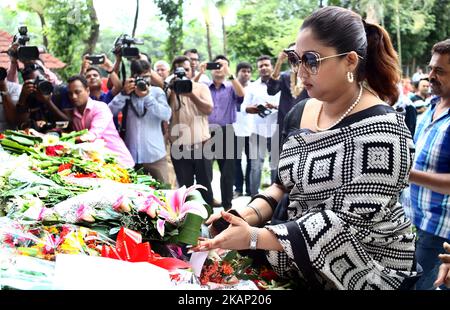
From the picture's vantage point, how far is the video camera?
144 inches

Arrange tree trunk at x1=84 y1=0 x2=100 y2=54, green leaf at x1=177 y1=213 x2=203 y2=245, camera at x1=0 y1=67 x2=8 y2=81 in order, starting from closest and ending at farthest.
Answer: green leaf at x1=177 y1=213 x2=203 y2=245, camera at x1=0 y1=67 x2=8 y2=81, tree trunk at x1=84 y1=0 x2=100 y2=54

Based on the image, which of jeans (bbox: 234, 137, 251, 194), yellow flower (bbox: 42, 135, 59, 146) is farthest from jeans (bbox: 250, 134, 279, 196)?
yellow flower (bbox: 42, 135, 59, 146)

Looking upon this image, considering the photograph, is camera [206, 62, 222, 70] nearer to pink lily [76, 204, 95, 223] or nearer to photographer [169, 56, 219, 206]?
photographer [169, 56, 219, 206]

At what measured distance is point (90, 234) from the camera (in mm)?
1516

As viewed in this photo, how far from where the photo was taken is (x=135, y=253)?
142 centimetres

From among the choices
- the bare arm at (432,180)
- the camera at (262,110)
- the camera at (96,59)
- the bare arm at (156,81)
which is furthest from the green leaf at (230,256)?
the camera at (262,110)

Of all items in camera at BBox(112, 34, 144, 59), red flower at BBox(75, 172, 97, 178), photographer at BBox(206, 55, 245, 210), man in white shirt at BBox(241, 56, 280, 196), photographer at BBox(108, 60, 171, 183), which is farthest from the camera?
man in white shirt at BBox(241, 56, 280, 196)

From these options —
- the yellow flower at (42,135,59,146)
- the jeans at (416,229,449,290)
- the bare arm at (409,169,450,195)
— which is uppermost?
the bare arm at (409,169,450,195)

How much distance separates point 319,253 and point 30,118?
10.4 feet

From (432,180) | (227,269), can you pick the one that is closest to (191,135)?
(432,180)

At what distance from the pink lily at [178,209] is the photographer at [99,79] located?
127 inches

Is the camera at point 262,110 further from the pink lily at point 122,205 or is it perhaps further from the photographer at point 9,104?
the pink lily at point 122,205

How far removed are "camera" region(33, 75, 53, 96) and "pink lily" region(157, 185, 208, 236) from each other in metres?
2.59
